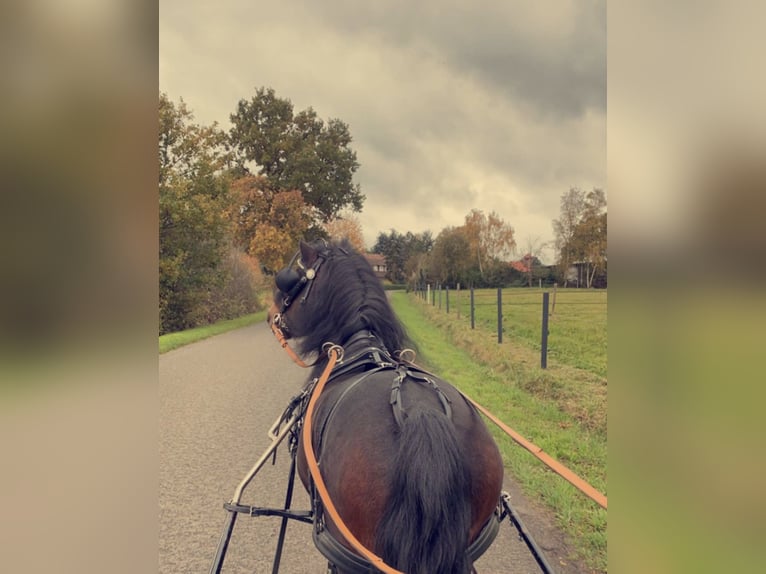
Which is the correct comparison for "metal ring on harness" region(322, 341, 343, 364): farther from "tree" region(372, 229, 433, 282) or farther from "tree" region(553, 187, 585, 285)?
"tree" region(372, 229, 433, 282)

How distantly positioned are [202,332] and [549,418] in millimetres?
12210

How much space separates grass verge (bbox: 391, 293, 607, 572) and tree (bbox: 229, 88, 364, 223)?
61.2 feet

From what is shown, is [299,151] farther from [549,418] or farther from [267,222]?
[549,418]

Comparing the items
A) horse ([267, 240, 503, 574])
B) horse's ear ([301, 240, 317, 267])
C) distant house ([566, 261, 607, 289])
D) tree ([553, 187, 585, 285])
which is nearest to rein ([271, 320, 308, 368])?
horse's ear ([301, 240, 317, 267])

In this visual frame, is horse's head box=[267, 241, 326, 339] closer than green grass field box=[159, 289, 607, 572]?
Yes

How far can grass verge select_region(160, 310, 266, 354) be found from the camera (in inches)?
477

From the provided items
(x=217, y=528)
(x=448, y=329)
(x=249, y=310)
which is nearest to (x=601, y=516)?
Result: (x=217, y=528)

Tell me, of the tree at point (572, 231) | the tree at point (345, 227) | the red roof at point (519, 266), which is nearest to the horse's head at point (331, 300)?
the tree at point (572, 231)

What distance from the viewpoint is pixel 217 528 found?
3498 millimetres

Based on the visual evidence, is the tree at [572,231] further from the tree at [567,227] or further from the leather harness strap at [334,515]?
the leather harness strap at [334,515]
